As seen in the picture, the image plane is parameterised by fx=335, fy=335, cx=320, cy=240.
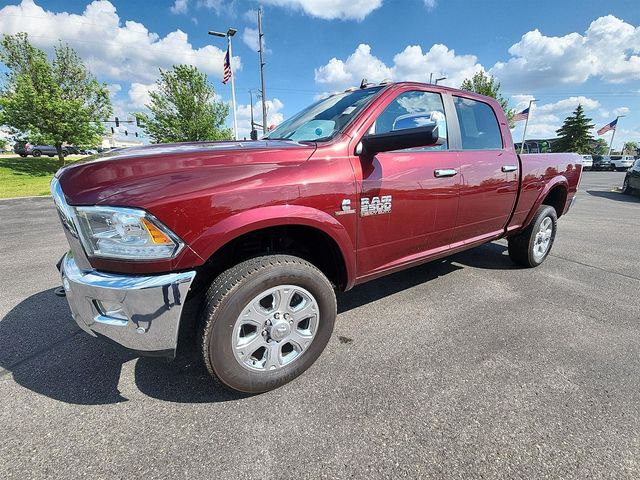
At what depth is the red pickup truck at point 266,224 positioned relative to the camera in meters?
1.64

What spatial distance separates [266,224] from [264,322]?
596 mm

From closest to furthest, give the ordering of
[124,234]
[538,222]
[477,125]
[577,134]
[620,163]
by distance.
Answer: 1. [124,234]
2. [477,125]
3. [538,222]
4. [620,163]
5. [577,134]

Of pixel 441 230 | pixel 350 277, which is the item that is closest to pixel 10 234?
pixel 350 277

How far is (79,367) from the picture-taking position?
2.30m

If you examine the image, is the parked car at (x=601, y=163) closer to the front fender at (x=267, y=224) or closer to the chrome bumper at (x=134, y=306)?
the front fender at (x=267, y=224)

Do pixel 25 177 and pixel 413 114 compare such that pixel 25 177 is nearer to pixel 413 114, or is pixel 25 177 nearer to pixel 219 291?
pixel 219 291

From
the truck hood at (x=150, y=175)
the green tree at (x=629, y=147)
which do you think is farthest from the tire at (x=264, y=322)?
the green tree at (x=629, y=147)

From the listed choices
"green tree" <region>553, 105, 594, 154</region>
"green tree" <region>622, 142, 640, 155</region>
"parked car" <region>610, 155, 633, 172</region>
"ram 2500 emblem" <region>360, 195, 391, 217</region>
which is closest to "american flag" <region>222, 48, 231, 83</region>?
"ram 2500 emblem" <region>360, 195, 391, 217</region>

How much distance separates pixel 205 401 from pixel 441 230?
88.4 inches

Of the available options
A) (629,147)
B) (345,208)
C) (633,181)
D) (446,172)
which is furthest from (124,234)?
(629,147)

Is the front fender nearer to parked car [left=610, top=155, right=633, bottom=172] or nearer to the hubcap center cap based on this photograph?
the hubcap center cap

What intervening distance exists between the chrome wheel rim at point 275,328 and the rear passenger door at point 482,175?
1.75m

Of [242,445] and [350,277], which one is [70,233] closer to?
[242,445]

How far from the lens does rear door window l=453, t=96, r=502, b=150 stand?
10.4 ft
